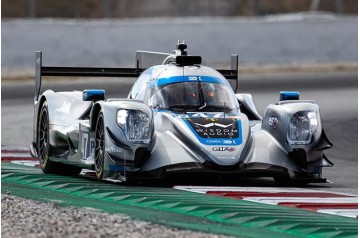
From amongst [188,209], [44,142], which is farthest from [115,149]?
[44,142]

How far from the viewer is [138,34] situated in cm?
3053

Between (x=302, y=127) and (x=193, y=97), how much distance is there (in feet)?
3.67

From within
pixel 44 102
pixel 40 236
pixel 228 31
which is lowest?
pixel 40 236

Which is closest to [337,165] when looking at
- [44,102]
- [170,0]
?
[44,102]

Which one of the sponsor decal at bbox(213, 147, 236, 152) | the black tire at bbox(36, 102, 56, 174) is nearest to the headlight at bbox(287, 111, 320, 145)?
the sponsor decal at bbox(213, 147, 236, 152)

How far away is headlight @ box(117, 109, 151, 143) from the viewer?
37.4ft

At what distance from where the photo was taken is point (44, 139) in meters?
13.6

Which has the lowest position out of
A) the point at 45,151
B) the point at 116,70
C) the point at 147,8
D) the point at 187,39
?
the point at 45,151

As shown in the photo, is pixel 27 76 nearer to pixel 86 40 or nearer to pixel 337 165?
pixel 86 40

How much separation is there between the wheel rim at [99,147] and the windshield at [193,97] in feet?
2.06

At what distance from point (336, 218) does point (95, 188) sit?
2800mm

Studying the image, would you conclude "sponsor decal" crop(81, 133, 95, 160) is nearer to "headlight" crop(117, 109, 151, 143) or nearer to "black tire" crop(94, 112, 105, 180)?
"black tire" crop(94, 112, 105, 180)

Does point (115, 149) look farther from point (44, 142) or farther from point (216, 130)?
point (44, 142)

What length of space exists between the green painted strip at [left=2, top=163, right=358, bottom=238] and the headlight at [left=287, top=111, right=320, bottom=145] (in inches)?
55.0
